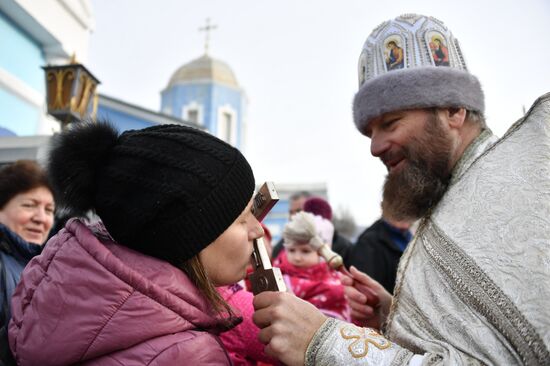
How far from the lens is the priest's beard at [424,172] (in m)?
1.94

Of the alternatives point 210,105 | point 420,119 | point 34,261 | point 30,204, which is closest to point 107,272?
point 34,261

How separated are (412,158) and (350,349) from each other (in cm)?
97

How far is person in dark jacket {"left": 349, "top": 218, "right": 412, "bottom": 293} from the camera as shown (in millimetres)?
3775

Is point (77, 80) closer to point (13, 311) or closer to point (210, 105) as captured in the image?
point (13, 311)

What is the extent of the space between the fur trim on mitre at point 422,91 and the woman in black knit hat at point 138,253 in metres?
0.90

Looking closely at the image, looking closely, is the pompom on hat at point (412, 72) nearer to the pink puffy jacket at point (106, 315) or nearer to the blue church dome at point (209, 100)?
the pink puffy jacket at point (106, 315)

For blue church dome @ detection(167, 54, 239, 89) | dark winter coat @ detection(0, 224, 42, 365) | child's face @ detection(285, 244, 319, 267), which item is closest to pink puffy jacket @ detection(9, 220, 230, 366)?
dark winter coat @ detection(0, 224, 42, 365)

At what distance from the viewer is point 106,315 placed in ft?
3.92

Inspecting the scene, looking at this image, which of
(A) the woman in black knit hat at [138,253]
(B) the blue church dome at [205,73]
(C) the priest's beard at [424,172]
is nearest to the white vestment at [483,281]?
(C) the priest's beard at [424,172]

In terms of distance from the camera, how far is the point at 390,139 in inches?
82.0

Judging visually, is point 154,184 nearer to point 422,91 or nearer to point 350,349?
point 350,349

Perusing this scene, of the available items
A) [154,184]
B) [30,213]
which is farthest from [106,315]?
[30,213]

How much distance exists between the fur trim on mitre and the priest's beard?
0.10 meters

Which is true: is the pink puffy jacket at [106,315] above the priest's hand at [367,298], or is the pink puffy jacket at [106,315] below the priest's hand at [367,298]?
above
